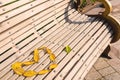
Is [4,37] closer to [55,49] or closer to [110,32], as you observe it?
[55,49]

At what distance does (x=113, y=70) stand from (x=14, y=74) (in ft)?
6.89

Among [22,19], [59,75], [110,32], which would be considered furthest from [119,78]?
[22,19]

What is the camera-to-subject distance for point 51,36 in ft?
11.9

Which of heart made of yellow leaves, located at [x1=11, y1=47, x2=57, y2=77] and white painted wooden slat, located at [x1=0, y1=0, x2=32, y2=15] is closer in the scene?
heart made of yellow leaves, located at [x1=11, y1=47, x2=57, y2=77]

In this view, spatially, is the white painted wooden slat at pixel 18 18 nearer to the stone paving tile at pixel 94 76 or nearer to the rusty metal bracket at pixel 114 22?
the rusty metal bracket at pixel 114 22

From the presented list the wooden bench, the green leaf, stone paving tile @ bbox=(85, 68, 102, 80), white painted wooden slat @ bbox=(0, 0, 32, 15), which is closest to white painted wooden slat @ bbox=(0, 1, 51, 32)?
the wooden bench

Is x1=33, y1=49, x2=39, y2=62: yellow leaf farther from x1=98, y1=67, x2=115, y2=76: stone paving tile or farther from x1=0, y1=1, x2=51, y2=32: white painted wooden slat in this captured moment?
x1=98, y1=67, x2=115, y2=76: stone paving tile

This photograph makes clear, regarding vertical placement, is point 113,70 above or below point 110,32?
below

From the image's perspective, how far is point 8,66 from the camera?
284 centimetres

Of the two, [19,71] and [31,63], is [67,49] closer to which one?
[31,63]

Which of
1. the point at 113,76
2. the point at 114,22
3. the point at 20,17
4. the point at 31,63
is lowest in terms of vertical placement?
the point at 113,76

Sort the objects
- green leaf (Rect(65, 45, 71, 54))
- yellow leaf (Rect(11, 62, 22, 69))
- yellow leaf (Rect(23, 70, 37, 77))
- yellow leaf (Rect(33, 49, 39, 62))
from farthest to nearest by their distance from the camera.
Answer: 1. green leaf (Rect(65, 45, 71, 54))
2. yellow leaf (Rect(33, 49, 39, 62))
3. yellow leaf (Rect(11, 62, 22, 69))
4. yellow leaf (Rect(23, 70, 37, 77))

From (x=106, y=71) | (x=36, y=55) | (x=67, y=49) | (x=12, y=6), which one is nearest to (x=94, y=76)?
(x=106, y=71)

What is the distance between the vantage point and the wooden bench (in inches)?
115
